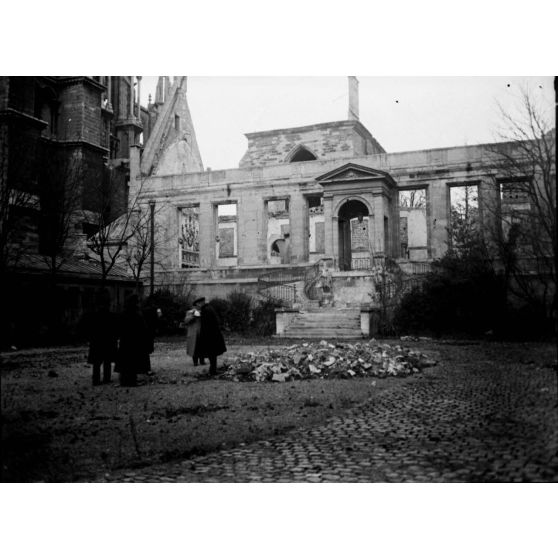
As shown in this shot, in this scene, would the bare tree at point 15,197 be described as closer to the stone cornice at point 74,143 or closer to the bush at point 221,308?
the stone cornice at point 74,143

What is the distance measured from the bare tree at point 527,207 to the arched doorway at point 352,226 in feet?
38.2

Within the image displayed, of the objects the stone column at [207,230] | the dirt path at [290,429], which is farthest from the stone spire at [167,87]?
the stone column at [207,230]

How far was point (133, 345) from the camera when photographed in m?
4.23

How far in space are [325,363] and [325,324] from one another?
1.96 m

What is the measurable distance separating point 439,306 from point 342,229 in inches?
505

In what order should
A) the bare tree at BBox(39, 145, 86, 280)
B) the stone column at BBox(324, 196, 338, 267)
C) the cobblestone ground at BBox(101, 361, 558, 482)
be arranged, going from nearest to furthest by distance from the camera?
the cobblestone ground at BBox(101, 361, 558, 482) < the bare tree at BBox(39, 145, 86, 280) < the stone column at BBox(324, 196, 338, 267)

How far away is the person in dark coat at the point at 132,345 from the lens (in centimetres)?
404

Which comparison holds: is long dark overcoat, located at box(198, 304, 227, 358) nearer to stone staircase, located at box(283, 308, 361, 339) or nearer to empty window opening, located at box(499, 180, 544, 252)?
stone staircase, located at box(283, 308, 361, 339)

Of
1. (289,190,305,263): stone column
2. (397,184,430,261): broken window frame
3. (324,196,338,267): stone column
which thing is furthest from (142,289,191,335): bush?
(289,190,305,263): stone column

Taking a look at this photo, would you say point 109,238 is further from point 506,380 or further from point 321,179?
point 321,179

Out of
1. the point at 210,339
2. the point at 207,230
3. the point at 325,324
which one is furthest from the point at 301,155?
the point at 210,339

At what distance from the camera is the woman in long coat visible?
4832 millimetres

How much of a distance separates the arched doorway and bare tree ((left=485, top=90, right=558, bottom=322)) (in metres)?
11.6

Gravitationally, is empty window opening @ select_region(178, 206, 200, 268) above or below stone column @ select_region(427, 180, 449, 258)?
above
